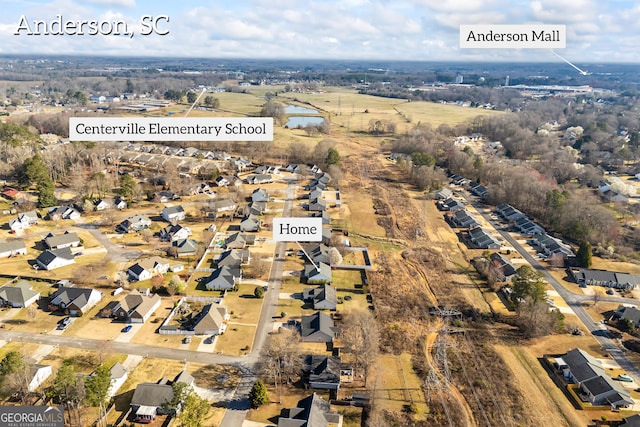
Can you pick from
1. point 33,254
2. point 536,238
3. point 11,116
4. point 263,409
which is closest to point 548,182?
point 536,238

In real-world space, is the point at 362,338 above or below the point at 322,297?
below

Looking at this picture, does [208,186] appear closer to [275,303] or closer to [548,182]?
[275,303]

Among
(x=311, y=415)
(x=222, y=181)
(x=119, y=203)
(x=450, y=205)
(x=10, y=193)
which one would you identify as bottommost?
(x=311, y=415)

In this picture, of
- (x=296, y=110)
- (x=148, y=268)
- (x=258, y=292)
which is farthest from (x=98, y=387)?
(x=296, y=110)


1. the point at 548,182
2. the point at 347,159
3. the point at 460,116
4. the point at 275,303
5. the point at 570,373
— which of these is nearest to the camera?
the point at 570,373

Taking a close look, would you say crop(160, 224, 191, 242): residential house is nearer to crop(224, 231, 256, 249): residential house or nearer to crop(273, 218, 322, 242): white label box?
crop(224, 231, 256, 249): residential house

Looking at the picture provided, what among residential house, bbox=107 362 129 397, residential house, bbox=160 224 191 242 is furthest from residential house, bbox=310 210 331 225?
residential house, bbox=107 362 129 397
